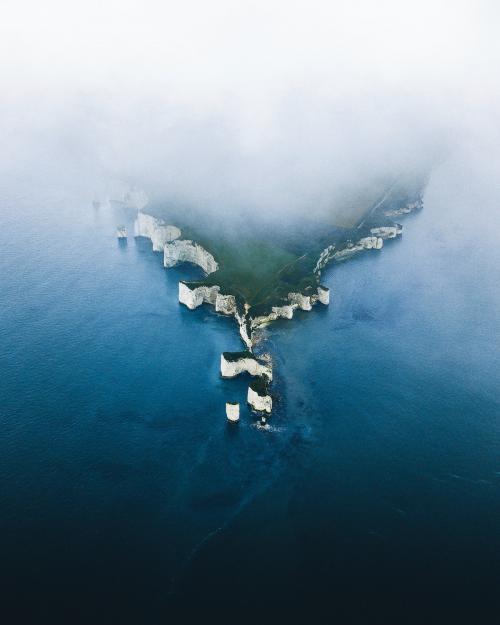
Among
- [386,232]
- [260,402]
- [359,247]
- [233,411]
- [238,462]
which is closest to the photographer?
[238,462]

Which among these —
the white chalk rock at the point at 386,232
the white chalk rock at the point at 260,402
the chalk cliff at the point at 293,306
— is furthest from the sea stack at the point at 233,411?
the white chalk rock at the point at 386,232

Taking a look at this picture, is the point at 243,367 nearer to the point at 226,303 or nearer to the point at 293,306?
the point at 226,303

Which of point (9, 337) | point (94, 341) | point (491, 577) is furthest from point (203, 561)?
point (9, 337)

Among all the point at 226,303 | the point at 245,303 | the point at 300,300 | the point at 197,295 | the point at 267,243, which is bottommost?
the point at 245,303

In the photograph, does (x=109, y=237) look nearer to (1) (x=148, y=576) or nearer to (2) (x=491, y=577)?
(1) (x=148, y=576)

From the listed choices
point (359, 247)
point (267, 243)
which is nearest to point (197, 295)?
point (267, 243)

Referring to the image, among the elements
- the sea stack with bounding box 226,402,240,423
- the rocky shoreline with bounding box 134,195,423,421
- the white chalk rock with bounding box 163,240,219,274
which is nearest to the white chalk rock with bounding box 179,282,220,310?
the rocky shoreline with bounding box 134,195,423,421
